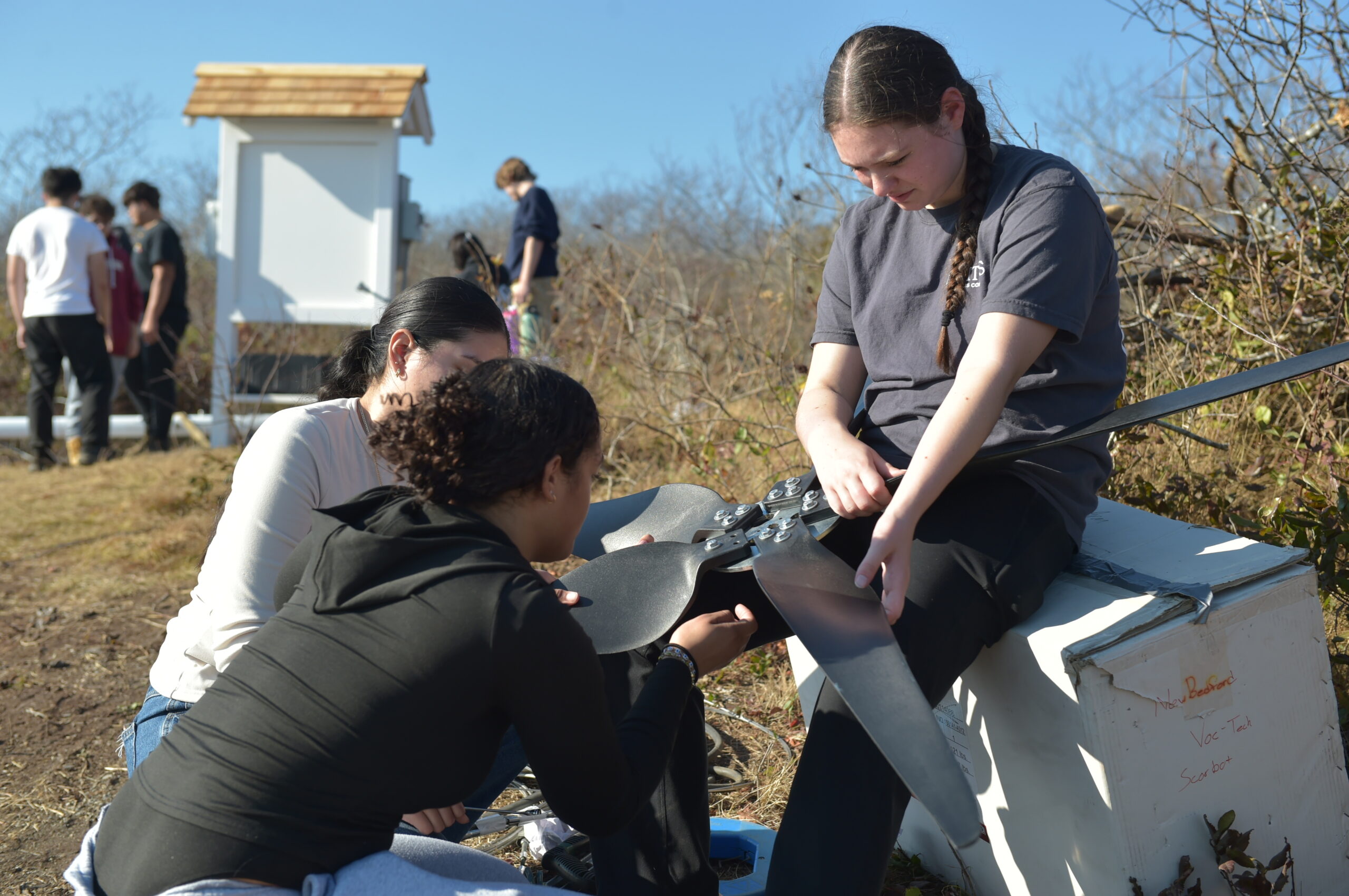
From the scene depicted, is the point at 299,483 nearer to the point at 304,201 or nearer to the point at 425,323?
the point at 425,323

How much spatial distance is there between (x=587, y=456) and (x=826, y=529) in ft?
1.56

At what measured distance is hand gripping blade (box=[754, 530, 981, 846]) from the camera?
131 centimetres

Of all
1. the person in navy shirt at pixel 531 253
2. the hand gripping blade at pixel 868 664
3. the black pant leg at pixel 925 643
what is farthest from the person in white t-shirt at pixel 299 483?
the person in navy shirt at pixel 531 253

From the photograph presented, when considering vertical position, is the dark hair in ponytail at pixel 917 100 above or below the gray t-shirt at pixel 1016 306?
A: above

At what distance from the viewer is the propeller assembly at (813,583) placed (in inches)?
53.0

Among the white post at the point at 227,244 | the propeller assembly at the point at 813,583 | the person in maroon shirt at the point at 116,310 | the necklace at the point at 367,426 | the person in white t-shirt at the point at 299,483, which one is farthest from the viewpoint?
the white post at the point at 227,244

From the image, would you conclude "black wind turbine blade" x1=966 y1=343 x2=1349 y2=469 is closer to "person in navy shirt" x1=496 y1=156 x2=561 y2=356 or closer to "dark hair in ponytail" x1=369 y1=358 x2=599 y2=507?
"dark hair in ponytail" x1=369 y1=358 x2=599 y2=507

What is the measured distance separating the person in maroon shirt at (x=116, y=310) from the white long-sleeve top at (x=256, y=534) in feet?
18.7

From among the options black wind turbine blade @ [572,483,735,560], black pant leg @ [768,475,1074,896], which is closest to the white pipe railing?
black wind turbine blade @ [572,483,735,560]

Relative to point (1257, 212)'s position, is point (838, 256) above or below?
below

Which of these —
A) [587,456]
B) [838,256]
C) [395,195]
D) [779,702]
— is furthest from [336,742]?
[395,195]

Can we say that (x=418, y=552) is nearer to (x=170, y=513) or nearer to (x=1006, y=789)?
(x=1006, y=789)

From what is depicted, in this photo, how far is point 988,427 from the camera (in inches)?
62.7

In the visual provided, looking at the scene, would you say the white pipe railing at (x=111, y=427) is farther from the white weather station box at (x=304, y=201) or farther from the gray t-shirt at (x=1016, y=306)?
the gray t-shirt at (x=1016, y=306)
